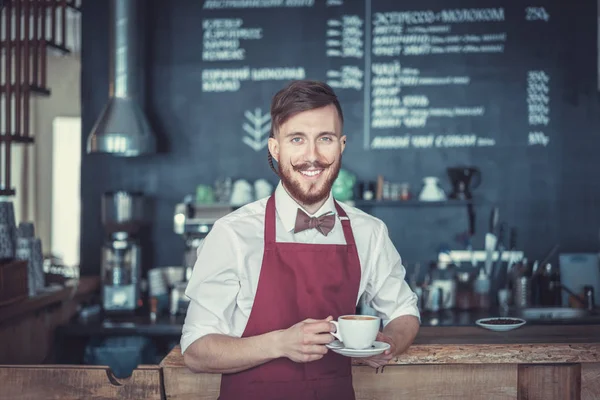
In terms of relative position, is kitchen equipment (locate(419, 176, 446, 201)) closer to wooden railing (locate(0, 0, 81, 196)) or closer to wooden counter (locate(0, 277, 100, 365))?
wooden counter (locate(0, 277, 100, 365))

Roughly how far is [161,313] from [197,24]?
173 centimetres

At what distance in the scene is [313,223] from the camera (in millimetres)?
1759

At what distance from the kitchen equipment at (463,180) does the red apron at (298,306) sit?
2.77 m

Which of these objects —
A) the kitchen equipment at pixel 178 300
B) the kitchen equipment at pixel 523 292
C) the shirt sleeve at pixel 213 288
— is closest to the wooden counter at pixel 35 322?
the kitchen equipment at pixel 178 300

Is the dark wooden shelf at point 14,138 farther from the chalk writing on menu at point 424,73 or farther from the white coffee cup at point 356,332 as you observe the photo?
the white coffee cup at point 356,332

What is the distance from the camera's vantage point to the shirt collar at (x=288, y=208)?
1767mm

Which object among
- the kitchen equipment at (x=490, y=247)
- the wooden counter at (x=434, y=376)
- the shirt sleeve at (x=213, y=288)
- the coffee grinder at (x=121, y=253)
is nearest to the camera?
the shirt sleeve at (x=213, y=288)

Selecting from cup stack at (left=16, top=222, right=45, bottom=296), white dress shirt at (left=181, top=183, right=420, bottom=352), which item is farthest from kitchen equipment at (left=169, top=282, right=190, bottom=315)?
white dress shirt at (left=181, top=183, right=420, bottom=352)

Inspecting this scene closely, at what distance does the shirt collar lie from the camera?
1.77m

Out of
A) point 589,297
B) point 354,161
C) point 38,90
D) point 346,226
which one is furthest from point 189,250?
point 346,226

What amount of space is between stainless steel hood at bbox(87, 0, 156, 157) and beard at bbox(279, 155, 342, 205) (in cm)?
271

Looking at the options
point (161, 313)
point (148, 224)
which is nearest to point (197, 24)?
point (148, 224)

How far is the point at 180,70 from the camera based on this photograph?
4719mm

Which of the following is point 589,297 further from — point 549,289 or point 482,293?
point 482,293
